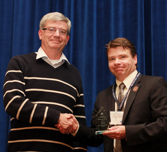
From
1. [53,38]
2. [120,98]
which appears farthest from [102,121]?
[53,38]

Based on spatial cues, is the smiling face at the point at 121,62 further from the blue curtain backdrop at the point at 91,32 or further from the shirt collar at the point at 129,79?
the blue curtain backdrop at the point at 91,32

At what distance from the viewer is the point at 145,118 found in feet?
6.25

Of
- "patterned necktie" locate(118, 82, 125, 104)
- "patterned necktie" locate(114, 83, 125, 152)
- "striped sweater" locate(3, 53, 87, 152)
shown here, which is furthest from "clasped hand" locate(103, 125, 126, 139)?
"striped sweater" locate(3, 53, 87, 152)

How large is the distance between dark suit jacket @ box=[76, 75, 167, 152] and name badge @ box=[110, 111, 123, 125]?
3cm

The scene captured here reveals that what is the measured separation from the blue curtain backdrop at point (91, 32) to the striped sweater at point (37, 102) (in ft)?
3.23

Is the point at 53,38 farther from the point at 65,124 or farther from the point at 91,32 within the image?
the point at 91,32

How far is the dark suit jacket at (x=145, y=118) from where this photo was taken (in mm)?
1790

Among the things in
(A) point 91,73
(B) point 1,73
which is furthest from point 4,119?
(A) point 91,73

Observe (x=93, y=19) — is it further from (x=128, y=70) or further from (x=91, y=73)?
(x=128, y=70)

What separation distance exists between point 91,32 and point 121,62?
123 centimetres

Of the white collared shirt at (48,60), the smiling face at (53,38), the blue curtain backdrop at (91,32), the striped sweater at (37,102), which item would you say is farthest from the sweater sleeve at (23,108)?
the blue curtain backdrop at (91,32)

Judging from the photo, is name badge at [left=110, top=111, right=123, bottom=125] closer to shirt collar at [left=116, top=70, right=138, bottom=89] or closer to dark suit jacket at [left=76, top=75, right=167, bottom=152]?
dark suit jacket at [left=76, top=75, right=167, bottom=152]

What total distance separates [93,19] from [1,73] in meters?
1.47

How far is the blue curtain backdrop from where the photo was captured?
3020 mm
